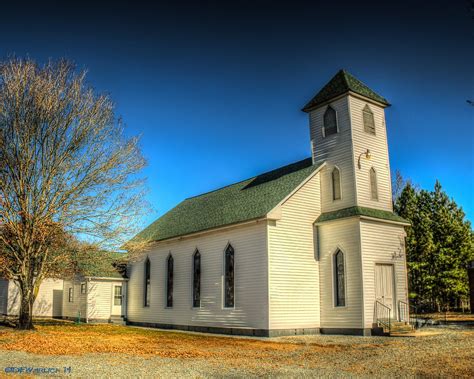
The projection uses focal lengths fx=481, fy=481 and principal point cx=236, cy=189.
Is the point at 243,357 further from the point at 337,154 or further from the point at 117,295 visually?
the point at 117,295

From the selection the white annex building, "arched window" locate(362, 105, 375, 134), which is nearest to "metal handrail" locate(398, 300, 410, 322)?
the white annex building

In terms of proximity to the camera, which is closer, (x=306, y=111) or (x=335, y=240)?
Result: (x=335, y=240)

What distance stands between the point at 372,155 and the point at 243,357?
1460 cm

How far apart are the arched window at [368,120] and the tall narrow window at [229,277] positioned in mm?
9724

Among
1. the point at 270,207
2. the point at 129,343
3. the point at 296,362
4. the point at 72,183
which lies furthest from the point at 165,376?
the point at 72,183

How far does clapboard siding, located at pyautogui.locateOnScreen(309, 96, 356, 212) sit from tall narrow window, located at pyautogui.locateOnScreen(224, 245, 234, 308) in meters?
5.49

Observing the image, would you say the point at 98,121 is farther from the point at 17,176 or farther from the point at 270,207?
the point at 270,207

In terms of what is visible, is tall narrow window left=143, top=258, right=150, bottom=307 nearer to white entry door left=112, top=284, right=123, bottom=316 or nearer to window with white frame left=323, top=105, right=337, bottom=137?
white entry door left=112, top=284, right=123, bottom=316

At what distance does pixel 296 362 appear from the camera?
13.7m

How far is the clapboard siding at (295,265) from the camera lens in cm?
2288

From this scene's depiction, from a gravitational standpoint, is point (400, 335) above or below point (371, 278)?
below

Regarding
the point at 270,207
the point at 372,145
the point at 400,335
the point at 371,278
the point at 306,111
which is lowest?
the point at 400,335

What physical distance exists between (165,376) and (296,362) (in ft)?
14.3

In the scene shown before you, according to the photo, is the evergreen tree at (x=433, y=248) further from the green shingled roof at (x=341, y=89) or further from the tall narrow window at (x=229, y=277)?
the tall narrow window at (x=229, y=277)
